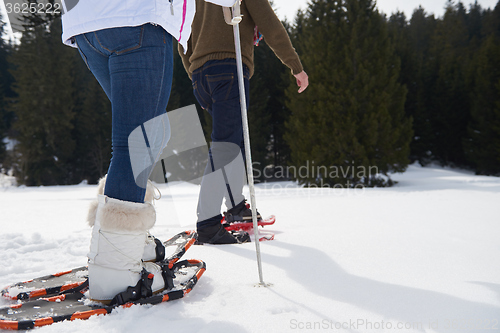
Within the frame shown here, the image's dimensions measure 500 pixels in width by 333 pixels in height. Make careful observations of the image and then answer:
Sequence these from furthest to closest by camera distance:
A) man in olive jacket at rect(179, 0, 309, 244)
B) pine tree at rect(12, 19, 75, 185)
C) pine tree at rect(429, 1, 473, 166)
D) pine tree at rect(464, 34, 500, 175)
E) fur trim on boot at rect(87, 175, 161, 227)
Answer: pine tree at rect(429, 1, 473, 166)
pine tree at rect(12, 19, 75, 185)
pine tree at rect(464, 34, 500, 175)
man in olive jacket at rect(179, 0, 309, 244)
fur trim on boot at rect(87, 175, 161, 227)

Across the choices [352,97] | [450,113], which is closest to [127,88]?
[352,97]

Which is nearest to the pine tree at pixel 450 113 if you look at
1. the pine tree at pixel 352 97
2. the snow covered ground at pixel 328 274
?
the pine tree at pixel 352 97

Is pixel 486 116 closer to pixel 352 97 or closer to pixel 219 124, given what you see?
pixel 352 97

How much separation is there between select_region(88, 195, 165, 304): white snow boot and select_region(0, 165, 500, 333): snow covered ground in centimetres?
8

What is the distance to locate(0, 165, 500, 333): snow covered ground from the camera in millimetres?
796

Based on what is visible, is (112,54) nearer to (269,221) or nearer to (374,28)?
(269,221)

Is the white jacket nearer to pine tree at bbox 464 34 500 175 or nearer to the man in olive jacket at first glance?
the man in olive jacket

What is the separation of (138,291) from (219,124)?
1.05 metres

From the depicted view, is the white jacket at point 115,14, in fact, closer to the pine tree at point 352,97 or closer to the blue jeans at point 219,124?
the blue jeans at point 219,124

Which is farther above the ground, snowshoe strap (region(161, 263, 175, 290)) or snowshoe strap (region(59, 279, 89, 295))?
snowshoe strap (region(161, 263, 175, 290))

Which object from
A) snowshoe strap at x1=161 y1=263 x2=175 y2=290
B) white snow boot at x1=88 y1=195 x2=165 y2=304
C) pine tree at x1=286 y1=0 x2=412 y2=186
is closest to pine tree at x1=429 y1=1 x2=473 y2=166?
pine tree at x1=286 y1=0 x2=412 y2=186

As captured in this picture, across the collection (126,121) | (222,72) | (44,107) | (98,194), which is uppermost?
(44,107)

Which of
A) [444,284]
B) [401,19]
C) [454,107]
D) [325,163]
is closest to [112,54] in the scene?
[444,284]

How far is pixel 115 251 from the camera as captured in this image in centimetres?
90
